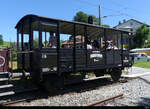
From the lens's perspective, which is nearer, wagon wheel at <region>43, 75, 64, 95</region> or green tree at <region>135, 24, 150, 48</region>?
wagon wheel at <region>43, 75, 64, 95</region>

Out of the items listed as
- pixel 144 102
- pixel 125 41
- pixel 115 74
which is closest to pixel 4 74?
pixel 144 102

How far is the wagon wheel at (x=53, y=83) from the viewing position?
6.55 meters

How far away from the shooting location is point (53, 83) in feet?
22.0

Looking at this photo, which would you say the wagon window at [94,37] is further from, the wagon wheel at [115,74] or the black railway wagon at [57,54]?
the wagon wheel at [115,74]

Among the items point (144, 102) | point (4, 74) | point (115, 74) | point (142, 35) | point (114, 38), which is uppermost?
point (142, 35)

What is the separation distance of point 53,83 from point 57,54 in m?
1.31

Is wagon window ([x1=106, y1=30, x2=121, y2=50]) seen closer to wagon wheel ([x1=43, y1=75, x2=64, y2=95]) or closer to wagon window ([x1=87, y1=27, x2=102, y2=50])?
wagon window ([x1=87, y1=27, x2=102, y2=50])

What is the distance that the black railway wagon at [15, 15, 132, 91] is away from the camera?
6.16 m

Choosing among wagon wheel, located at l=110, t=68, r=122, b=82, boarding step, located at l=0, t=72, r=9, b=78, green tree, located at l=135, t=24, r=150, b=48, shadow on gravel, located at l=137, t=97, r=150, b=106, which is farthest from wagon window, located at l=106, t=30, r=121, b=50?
green tree, located at l=135, t=24, r=150, b=48

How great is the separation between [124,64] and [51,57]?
5.72 m

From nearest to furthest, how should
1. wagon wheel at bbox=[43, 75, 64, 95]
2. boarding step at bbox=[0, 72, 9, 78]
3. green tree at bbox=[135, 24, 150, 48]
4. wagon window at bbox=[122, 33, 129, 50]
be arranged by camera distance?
boarding step at bbox=[0, 72, 9, 78]
wagon wheel at bbox=[43, 75, 64, 95]
wagon window at bbox=[122, 33, 129, 50]
green tree at bbox=[135, 24, 150, 48]

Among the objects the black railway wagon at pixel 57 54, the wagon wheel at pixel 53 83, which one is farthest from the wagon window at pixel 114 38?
the wagon wheel at pixel 53 83

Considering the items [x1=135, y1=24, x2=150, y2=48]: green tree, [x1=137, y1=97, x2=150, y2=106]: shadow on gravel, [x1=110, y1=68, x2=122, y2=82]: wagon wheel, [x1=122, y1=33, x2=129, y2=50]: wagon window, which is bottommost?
[x1=137, y1=97, x2=150, y2=106]: shadow on gravel

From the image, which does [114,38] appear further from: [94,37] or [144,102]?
[144,102]
